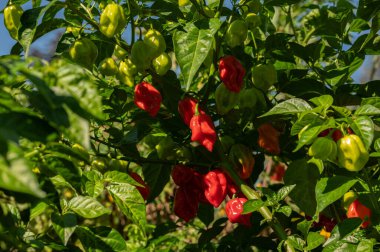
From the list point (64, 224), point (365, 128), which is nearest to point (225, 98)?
point (365, 128)

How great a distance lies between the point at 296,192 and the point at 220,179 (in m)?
0.19

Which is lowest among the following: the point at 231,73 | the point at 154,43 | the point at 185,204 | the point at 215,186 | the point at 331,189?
the point at 185,204

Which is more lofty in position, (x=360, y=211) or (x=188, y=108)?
(x=188, y=108)

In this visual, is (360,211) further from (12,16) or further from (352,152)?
(12,16)

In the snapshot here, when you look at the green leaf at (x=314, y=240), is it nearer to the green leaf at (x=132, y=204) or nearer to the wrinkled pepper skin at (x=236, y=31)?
the green leaf at (x=132, y=204)

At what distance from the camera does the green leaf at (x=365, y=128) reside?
1.04 m

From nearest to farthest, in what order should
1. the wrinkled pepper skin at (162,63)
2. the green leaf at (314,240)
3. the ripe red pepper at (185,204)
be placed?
1. the green leaf at (314,240)
2. the wrinkled pepper skin at (162,63)
3. the ripe red pepper at (185,204)

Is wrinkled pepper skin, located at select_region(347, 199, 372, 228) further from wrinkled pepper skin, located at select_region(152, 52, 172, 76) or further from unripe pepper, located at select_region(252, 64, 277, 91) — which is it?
wrinkled pepper skin, located at select_region(152, 52, 172, 76)

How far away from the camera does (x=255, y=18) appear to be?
1489 millimetres

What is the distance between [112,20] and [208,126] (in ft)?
1.08

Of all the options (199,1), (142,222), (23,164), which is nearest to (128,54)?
(199,1)

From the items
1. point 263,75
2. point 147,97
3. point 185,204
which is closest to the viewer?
point 147,97

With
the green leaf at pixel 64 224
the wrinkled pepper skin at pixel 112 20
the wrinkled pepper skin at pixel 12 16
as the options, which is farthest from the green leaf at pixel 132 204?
the wrinkled pepper skin at pixel 12 16

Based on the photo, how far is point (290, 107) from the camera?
3.87ft
